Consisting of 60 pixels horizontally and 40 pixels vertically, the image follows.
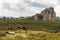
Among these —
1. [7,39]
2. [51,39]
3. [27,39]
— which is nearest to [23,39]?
[27,39]

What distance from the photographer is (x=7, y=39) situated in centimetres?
3272

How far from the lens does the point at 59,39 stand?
1277 inches

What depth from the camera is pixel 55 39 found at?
32.6 meters

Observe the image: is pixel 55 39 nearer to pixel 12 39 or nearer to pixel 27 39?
pixel 27 39

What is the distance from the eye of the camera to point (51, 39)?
32344 millimetres

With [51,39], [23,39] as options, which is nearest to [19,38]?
[23,39]

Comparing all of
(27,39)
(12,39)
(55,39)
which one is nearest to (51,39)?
(55,39)

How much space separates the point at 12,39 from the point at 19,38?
1484 mm

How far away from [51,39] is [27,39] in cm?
401

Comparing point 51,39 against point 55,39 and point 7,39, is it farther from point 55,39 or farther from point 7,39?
point 7,39

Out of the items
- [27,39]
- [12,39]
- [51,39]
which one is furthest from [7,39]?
[51,39]

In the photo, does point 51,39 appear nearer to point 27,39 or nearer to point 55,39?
point 55,39

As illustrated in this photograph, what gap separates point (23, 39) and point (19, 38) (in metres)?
1.19

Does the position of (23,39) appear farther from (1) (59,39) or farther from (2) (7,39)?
(1) (59,39)
